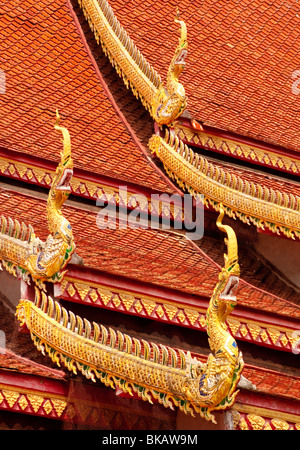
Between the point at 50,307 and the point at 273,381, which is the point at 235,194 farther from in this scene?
the point at 50,307

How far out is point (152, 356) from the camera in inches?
424


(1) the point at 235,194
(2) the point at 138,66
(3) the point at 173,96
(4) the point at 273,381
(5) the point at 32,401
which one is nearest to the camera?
(5) the point at 32,401

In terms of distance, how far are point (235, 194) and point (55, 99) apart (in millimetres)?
2096

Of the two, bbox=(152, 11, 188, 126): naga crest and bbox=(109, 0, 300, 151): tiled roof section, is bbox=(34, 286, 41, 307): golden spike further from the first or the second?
bbox=(109, 0, 300, 151): tiled roof section

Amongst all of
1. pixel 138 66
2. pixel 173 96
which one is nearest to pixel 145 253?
pixel 173 96

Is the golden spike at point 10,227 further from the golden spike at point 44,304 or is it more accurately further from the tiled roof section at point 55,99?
the tiled roof section at point 55,99

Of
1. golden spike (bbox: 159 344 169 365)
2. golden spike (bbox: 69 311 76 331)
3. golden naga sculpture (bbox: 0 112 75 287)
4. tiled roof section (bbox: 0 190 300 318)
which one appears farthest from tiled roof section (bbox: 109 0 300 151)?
golden spike (bbox: 159 344 169 365)

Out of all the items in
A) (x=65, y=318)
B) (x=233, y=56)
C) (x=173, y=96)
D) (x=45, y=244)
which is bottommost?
(x=65, y=318)

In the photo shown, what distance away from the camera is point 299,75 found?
54.2ft

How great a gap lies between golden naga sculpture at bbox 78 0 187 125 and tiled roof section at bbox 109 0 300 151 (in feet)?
1.64

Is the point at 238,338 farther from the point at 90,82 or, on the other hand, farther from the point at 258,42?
the point at 258,42

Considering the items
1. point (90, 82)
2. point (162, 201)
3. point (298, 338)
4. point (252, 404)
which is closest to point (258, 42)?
point (90, 82)

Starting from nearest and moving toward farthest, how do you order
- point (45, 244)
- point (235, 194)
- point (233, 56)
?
point (45, 244) < point (235, 194) < point (233, 56)

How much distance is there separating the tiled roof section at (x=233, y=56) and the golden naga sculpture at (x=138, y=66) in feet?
1.64
